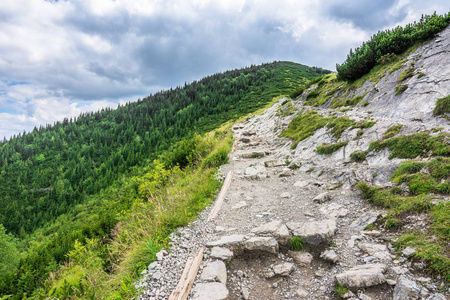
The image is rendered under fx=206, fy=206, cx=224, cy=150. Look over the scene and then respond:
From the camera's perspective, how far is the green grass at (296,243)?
5174mm

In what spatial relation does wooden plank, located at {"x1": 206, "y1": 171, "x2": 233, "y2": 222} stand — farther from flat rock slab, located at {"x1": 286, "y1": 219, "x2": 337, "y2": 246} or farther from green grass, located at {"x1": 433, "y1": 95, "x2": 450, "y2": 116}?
green grass, located at {"x1": 433, "y1": 95, "x2": 450, "y2": 116}

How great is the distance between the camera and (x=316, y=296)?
3.96 metres

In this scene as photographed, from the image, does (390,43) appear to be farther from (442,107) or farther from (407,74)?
(442,107)

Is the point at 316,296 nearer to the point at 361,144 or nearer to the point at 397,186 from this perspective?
the point at 397,186

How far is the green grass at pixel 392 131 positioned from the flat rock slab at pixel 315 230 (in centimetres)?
639

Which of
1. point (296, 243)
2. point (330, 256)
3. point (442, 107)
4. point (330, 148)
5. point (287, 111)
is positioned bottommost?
point (330, 256)

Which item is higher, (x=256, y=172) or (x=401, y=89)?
(x=401, y=89)

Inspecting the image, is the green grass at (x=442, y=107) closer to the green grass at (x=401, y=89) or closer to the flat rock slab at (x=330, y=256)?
the green grass at (x=401, y=89)

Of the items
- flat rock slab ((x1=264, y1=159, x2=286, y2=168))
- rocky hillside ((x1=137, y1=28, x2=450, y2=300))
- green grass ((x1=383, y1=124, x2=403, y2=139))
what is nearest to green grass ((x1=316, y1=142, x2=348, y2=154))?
rocky hillside ((x1=137, y1=28, x2=450, y2=300))

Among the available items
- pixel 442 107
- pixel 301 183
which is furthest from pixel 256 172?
pixel 442 107

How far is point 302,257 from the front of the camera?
4.91 m

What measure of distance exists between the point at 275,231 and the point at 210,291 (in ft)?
7.68

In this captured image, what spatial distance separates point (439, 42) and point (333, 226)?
753 inches

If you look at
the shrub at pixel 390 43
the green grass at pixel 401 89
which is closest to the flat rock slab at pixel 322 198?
the green grass at pixel 401 89
